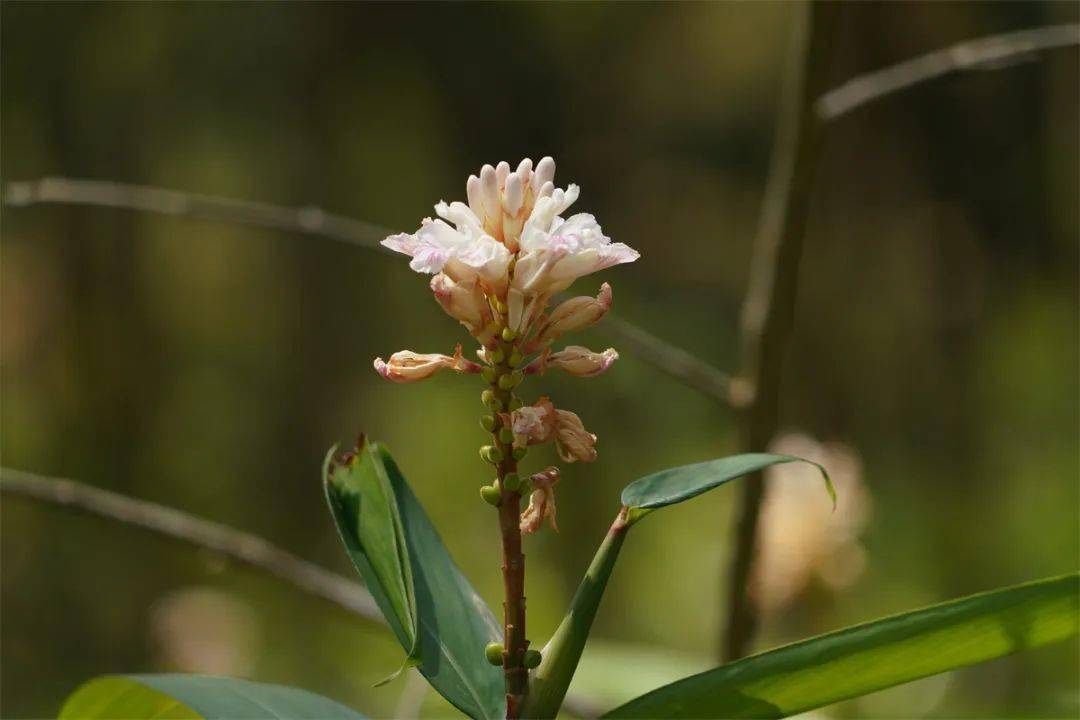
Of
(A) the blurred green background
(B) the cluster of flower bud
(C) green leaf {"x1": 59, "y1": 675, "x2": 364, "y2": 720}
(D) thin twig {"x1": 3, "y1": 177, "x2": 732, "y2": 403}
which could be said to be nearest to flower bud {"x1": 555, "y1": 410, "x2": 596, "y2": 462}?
(B) the cluster of flower bud

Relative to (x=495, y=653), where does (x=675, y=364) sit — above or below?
above

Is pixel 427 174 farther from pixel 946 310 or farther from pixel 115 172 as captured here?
pixel 946 310

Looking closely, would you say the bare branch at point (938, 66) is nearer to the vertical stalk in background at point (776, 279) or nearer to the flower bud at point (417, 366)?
the vertical stalk in background at point (776, 279)

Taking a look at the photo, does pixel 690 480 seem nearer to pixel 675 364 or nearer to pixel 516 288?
pixel 516 288

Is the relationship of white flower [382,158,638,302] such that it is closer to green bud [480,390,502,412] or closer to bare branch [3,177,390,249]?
green bud [480,390,502,412]

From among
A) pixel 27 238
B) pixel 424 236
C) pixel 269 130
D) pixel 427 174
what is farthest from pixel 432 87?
pixel 424 236

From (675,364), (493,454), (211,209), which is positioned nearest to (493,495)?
(493,454)
